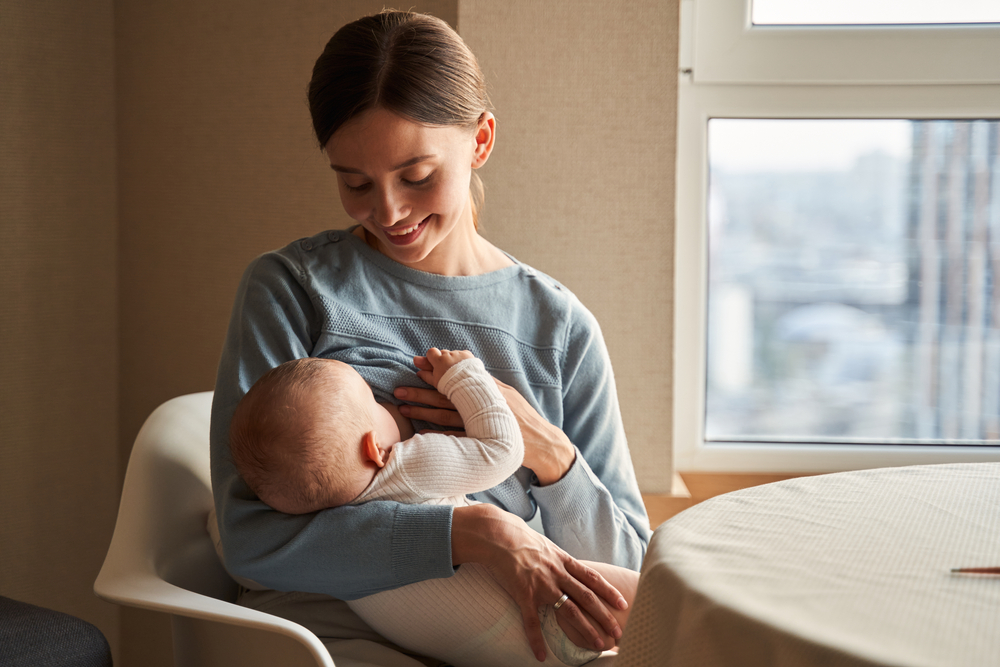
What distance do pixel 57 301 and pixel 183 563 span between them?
1.11 metres

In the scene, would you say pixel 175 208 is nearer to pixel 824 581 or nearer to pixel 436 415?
pixel 436 415

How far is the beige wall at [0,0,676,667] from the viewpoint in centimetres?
160

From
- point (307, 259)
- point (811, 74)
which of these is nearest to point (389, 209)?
point (307, 259)

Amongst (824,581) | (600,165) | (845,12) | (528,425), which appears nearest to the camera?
(824,581)

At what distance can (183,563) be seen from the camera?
47.0 inches

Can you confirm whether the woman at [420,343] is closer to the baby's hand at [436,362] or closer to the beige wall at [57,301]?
the baby's hand at [436,362]

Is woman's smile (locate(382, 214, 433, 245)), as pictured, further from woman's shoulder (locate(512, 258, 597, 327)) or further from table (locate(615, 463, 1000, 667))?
table (locate(615, 463, 1000, 667))

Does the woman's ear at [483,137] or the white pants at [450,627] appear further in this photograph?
the woman's ear at [483,137]

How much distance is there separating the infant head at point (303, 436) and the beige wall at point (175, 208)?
28.8 inches

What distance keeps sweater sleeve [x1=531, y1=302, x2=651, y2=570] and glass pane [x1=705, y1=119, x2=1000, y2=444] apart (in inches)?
27.2

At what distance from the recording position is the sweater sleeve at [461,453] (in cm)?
105

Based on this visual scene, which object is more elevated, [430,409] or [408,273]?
[408,273]

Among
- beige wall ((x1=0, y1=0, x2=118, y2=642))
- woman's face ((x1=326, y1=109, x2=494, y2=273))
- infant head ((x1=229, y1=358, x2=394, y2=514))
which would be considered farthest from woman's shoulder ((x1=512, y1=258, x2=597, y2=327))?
beige wall ((x1=0, y1=0, x2=118, y2=642))

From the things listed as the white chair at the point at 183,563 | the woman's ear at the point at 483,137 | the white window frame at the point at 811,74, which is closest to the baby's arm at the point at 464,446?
the white chair at the point at 183,563
